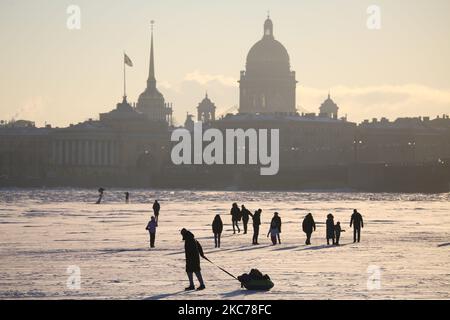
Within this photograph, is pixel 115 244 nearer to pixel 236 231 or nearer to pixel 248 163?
pixel 236 231

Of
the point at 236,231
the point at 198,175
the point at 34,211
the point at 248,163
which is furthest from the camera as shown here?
the point at 248,163

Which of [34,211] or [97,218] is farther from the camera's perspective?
[34,211]

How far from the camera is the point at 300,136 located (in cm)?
18950

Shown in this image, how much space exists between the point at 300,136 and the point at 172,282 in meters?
160
